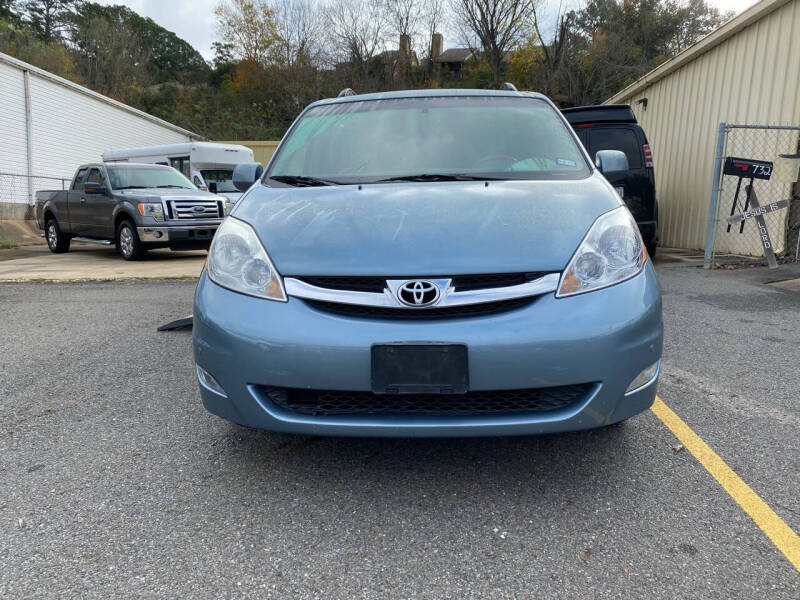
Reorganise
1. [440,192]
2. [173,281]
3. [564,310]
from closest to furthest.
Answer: [564,310] < [440,192] < [173,281]

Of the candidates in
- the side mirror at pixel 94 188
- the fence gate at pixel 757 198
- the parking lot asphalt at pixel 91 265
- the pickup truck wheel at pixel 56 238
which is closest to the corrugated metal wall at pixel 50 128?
the pickup truck wheel at pixel 56 238

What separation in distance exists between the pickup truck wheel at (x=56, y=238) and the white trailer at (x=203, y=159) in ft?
10.9

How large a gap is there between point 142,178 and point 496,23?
1757 cm

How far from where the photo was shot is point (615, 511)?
6.55ft

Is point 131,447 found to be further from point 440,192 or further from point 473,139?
point 473,139

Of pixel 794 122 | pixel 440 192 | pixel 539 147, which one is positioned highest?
pixel 794 122

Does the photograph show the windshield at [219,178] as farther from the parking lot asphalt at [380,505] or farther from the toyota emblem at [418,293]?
the toyota emblem at [418,293]

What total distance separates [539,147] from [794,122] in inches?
274

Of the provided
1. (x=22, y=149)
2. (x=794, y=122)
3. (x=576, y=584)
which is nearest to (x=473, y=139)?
(x=576, y=584)

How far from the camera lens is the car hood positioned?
2.03 m

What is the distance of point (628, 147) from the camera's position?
7.59 meters

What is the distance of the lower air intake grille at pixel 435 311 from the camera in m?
1.94

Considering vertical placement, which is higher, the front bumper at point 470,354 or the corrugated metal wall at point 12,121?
the corrugated metal wall at point 12,121

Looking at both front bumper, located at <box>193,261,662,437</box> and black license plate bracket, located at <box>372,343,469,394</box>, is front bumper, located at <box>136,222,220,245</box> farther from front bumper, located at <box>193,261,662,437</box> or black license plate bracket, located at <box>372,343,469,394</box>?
black license plate bracket, located at <box>372,343,469,394</box>
